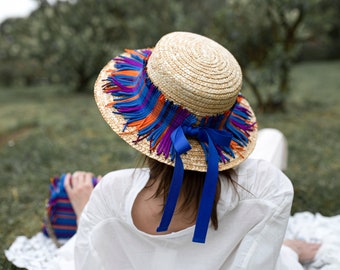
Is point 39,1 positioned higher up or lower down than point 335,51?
higher up

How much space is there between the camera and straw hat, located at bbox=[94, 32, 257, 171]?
4.75 feet

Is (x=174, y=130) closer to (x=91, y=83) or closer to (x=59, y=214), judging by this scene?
(x=59, y=214)

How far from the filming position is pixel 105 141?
4.88 metres

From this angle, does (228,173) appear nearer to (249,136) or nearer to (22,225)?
(249,136)

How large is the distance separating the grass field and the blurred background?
11mm

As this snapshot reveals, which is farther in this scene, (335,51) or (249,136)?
(335,51)

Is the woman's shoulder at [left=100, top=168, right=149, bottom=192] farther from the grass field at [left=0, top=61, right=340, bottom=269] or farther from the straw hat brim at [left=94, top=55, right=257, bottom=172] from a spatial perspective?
the grass field at [left=0, top=61, right=340, bottom=269]

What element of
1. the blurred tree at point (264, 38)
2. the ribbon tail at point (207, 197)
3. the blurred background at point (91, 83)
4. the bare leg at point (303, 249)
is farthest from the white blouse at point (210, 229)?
the blurred tree at point (264, 38)

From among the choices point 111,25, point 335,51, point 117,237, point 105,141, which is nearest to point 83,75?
point 111,25

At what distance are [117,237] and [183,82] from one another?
707 mm

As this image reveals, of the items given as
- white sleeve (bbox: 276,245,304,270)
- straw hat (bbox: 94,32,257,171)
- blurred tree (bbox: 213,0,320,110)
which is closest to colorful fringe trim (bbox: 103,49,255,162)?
straw hat (bbox: 94,32,257,171)

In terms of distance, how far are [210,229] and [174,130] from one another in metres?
0.43

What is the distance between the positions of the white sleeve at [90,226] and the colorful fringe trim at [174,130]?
0.86 ft

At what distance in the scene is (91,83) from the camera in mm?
12023
